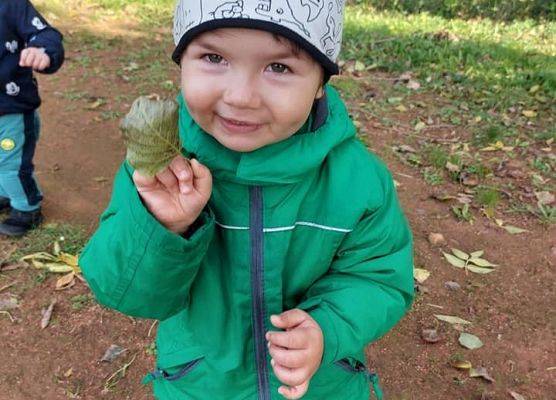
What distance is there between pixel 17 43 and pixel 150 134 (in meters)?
2.16

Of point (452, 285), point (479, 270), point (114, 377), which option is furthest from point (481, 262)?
point (114, 377)

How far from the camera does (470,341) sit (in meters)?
2.77

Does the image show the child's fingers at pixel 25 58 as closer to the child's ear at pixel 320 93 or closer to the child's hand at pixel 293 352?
the child's ear at pixel 320 93

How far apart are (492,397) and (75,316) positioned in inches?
74.8

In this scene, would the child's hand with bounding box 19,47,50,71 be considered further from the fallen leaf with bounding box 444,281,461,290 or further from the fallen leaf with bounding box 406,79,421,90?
the fallen leaf with bounding box 406,79,421,90

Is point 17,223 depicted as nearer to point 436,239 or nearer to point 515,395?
point 436,239

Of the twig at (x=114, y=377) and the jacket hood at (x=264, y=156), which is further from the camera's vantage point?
the twig at (x=114, y=377)

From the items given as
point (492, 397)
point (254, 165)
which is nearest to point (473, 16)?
point (492, 397)

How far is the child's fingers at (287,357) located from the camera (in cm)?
118

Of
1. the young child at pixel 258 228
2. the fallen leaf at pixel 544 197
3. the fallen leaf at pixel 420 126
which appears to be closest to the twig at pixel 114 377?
the young child at pixel 258 228

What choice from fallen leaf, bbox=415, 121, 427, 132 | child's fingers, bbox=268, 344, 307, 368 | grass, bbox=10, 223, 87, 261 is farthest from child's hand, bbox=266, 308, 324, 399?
fallen leaf, bbox=415, 121, 427, 132

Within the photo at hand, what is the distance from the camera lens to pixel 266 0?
43.8 inches

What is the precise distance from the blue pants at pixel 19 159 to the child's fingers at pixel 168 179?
6.99 ft

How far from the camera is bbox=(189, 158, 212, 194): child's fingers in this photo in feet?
3.84
